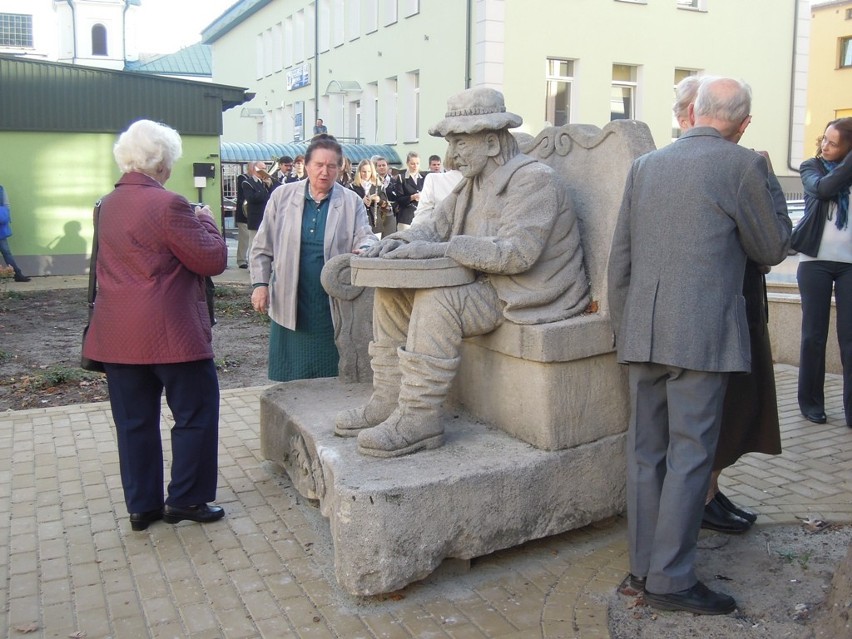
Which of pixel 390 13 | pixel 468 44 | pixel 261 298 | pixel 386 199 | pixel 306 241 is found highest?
pixel 390 13

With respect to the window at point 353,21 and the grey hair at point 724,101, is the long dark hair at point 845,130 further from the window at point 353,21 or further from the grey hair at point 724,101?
the window at point 353,21

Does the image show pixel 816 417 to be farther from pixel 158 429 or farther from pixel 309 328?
pixel 158 429

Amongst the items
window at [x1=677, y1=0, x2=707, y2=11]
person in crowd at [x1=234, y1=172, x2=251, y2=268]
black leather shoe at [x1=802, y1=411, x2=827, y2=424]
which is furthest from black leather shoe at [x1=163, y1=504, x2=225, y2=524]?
window at [x1=677, y1=0, x2=707, y2=11]

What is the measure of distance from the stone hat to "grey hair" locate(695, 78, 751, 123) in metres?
0.85

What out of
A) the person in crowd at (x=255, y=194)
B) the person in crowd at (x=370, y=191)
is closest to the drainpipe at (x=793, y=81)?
the person in crowd at (x=370, y=191)

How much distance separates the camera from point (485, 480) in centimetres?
350

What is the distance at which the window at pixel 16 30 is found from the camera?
6259 centimetres

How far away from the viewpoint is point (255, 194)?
14.5 meters

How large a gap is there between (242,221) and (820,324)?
36.8 feet

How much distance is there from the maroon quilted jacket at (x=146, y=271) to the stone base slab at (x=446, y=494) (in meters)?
0.77

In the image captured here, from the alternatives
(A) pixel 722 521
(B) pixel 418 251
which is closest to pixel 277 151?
(B) pixel 418 251

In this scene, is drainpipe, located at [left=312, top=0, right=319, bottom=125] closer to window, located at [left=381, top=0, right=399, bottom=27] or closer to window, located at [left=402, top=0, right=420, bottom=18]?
window, located at [left=381, top=0, right=399, bottom=27]

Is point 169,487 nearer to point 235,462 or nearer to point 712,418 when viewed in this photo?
point 235,462

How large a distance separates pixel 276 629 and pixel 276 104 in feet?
109
